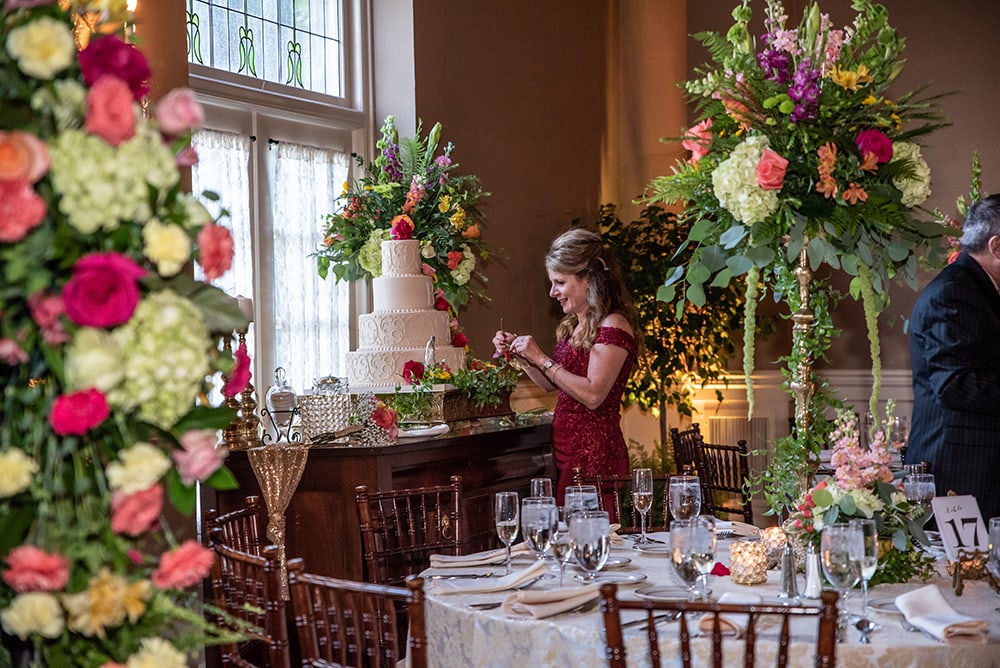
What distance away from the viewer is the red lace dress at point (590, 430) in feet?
14.6

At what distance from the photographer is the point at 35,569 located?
1.03 m

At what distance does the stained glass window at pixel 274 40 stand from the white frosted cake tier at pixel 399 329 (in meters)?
1.35

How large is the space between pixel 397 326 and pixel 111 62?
3727mm

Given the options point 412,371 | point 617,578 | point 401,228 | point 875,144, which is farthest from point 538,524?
point 401,228

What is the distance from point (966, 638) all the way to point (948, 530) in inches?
25.2

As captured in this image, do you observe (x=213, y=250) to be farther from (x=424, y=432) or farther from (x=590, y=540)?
(x=424, y=432)

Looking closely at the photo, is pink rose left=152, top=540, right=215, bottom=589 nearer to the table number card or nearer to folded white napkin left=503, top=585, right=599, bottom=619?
folded white napkin left=503, top=585, right=599, bottom=619

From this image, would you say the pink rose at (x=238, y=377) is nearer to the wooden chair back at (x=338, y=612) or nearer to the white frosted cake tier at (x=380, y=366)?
the wooden chair back at (x=338, y=612)

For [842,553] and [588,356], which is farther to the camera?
[588,356]

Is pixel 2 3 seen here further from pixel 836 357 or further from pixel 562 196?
pixel 836 357

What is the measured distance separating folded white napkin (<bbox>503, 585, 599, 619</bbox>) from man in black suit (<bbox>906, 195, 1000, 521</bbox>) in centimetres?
176

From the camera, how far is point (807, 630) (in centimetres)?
216

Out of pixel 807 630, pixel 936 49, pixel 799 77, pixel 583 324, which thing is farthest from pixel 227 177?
pixel 936 49

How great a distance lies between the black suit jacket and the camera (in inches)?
141
